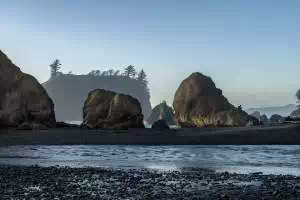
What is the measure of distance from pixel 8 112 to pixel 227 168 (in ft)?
199

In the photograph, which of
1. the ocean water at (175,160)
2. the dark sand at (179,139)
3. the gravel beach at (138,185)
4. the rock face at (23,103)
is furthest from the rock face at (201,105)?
the gravel beach at (138,185)

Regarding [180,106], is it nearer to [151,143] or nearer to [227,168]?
[151,143]

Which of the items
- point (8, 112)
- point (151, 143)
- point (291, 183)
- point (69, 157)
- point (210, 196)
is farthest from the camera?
Answer: point (8, 112)

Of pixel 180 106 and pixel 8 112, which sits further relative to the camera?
pixel 180 106

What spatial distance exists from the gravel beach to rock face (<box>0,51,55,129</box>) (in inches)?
2131

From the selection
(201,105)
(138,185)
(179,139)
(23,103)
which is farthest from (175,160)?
(201,105)

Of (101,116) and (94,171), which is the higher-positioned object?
(101,116)

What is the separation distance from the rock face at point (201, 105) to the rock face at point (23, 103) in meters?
39.1

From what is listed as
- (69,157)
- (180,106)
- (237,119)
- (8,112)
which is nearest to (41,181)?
(69,157)

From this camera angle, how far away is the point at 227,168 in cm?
3073

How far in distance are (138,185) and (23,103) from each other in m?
67.1

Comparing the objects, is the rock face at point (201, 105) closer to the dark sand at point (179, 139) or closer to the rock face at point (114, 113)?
the rock face at point (114, 113)

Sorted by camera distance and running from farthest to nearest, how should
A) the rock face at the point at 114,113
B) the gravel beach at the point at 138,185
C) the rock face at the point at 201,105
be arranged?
the rock face at the point at 201,105, the rock face at the point at 114,113, the gravel beach at the point at 138,185

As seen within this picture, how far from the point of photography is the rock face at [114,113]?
86750mm
